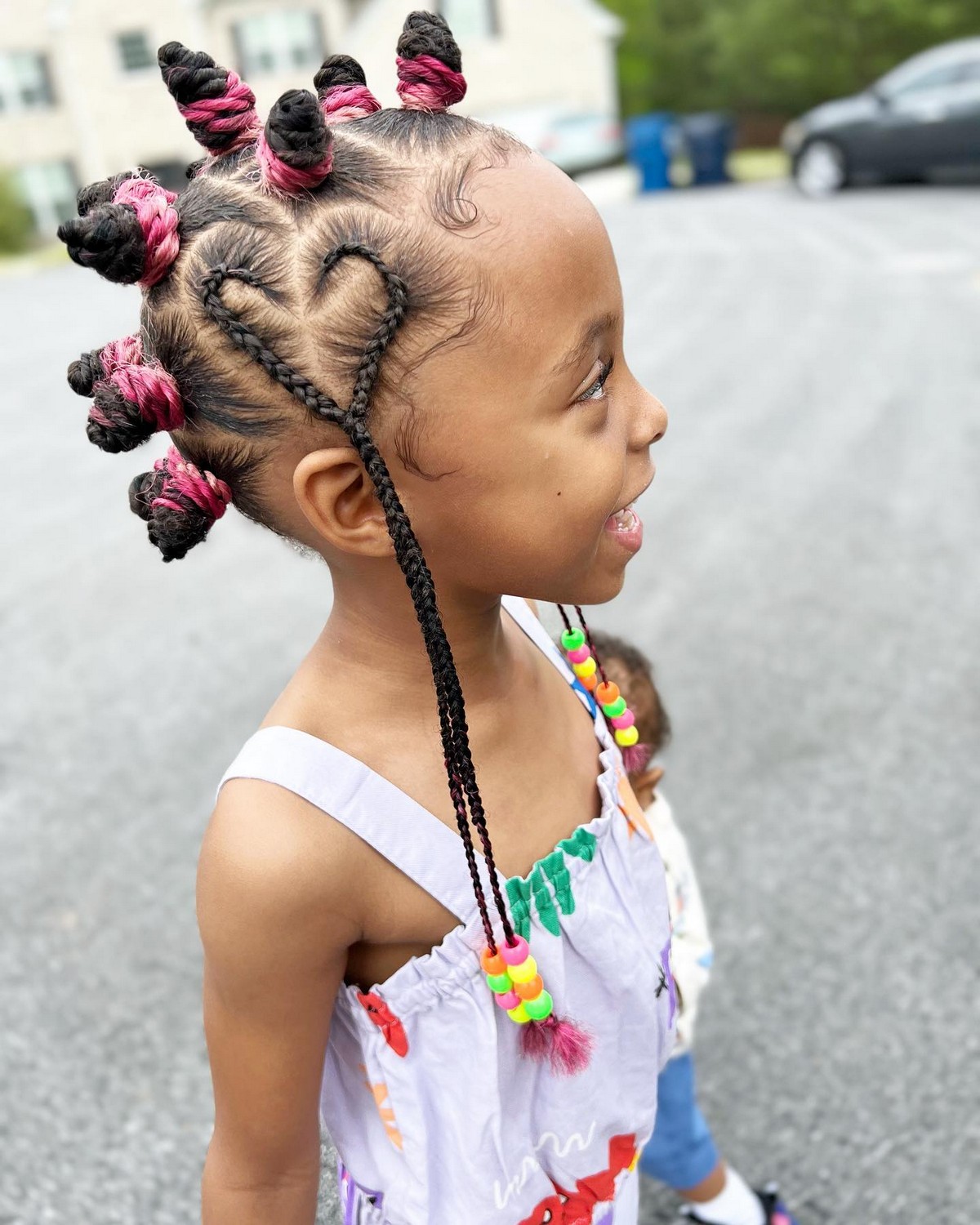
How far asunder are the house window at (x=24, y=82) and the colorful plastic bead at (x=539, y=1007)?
28.7 m

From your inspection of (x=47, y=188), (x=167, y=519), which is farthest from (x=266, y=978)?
(x=47, y=188)

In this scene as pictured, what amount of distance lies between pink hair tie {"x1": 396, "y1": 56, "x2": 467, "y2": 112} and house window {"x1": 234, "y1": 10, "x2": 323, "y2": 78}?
2628cm

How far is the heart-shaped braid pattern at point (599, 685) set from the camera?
153cm

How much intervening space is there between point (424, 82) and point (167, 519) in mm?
497

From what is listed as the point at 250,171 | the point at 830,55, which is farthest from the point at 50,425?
the point at 830,55

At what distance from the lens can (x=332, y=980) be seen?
1154 mm

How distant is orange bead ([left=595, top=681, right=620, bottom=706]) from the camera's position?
153 centimetres

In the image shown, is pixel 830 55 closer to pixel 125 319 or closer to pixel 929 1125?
pixel 125 319

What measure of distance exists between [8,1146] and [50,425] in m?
6.01

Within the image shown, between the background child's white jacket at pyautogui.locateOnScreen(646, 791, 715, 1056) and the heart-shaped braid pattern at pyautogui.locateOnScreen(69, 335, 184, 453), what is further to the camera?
the background child's white jacket at pyautogui.locateOnScreen(646, 791, 715, 1056)

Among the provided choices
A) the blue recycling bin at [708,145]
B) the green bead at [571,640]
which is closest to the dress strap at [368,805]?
the green bead at [571,640]

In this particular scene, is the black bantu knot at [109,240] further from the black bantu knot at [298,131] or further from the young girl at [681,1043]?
the young girl at [681,1043]

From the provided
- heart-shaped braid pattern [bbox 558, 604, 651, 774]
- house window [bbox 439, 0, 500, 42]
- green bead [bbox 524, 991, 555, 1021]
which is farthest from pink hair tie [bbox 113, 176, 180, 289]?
house window [bbox 439, 0, 500, 42]

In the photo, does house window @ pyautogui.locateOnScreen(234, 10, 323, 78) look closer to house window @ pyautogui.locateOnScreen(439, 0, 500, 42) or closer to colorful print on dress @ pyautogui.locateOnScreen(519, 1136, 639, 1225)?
house window @ pyautogui.locateOnScreen(439, 0, 500, 42)
